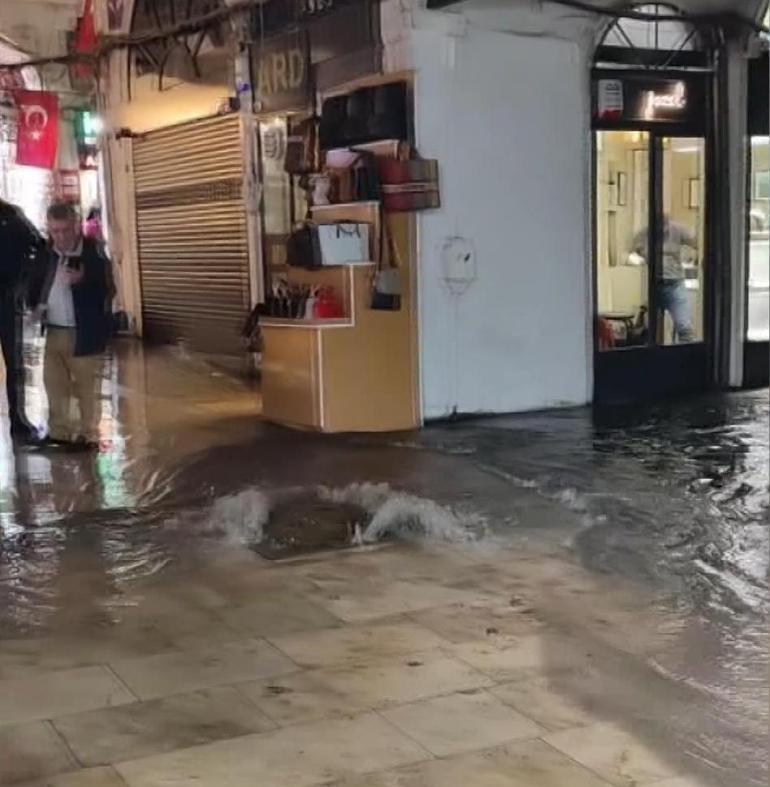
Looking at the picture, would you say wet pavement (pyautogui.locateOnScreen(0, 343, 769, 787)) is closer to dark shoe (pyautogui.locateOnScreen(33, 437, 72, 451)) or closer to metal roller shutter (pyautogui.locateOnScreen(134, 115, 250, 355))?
dark shoe (pyautogui.locateOnScreen(33, 437, 72, 451))

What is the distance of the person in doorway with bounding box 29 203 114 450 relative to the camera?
8203 millimetres

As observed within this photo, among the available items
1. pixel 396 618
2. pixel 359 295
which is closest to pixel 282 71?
pixel 359 295

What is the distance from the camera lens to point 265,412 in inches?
352

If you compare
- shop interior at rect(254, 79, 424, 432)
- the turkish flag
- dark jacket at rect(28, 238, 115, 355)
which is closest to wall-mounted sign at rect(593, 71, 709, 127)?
shop interior at rect(254, 79, 424, 432)

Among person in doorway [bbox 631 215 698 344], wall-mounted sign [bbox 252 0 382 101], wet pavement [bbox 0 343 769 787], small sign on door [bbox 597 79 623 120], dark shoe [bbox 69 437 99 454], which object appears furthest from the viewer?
person in doorway [bbox 631 215 698 344]

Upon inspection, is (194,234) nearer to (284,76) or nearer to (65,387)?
(284,76)

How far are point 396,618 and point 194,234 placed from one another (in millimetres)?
9390

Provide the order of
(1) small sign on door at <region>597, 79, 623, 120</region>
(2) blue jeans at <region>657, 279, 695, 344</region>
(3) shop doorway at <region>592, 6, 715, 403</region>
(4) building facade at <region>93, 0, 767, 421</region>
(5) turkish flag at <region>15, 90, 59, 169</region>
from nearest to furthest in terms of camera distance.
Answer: (4) building facade at <region>93, 0, 767, 421</region>
(1) small sign on door at <region>597, 79, 623, 120</region>
(3) shop doorway at <region>592, 6, 715, 403</region>
(2) blue jeans at <region>657, 279, 695, 344</region>
(5) turkish flag at <region>15, 90, 59, 169</region>

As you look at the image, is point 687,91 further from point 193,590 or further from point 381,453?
point 193,590

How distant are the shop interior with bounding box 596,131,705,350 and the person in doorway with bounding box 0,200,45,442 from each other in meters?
4.07

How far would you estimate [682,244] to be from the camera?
981cm

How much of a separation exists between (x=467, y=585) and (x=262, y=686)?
4.09 feet

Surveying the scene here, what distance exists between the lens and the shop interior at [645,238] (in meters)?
9.41

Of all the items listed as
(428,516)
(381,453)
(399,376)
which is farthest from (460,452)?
(428,516)
